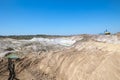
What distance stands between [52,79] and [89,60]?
343cm

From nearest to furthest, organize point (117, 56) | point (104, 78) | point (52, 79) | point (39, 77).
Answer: point (104, 78)
point (117, 56)
point (52, 79)
point (39, 77)

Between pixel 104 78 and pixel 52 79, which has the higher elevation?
pixel 104 78

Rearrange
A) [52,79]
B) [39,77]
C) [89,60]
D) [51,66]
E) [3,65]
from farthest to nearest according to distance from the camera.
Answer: [3,65]
[51,66]
[39,77]
[52,79]
[89,60]

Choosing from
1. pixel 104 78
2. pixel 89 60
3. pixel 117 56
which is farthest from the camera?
pixel 89 60

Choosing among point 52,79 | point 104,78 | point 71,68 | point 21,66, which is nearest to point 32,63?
point 21,66

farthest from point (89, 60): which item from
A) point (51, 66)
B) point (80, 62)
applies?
point (51, 66)

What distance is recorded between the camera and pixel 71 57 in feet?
43.8

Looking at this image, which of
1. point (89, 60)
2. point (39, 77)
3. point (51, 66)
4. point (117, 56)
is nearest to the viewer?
point (117, 56)

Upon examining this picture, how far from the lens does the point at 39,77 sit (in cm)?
1270

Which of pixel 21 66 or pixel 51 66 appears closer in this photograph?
pixel 51 66

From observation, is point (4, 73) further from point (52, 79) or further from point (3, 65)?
point (52, 79)

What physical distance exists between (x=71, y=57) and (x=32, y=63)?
A: 4.96m

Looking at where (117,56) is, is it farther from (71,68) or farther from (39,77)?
(39,77)

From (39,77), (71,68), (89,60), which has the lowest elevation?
(39,77)
